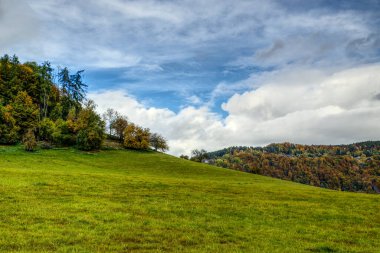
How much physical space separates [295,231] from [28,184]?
26339 millimetres

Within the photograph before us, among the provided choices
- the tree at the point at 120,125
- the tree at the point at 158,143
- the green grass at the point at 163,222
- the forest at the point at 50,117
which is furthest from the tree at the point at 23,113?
the green grass at the point at 163,222

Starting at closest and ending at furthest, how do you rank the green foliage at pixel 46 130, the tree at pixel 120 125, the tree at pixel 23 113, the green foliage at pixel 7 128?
the green foliage at pixel 7 128 < the tree at pixel 23 113 < the green foliage at pixel 46 130 < the tree at pixel 120 125

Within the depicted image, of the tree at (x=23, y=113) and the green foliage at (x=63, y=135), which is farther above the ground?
the tree at (x=23, y=113)

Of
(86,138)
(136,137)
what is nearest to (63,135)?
(86,138)

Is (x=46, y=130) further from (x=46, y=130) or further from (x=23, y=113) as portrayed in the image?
(x=23, y=113)

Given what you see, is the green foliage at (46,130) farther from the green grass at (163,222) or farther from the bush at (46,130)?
the green grass at (163,222)

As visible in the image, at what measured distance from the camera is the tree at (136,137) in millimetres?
116438

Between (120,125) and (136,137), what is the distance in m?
10.6

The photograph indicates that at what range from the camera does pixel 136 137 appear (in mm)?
118125

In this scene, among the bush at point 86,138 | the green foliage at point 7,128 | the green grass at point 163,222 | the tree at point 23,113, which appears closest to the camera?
the green grass at point 163,222

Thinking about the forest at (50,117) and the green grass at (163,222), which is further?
the forest at (50,117)

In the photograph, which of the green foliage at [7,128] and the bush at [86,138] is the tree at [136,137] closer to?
the bush at [86,138]

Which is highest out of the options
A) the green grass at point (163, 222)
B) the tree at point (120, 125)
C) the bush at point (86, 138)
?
the tree at point (120, 125)

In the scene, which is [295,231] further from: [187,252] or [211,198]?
[211,198]
